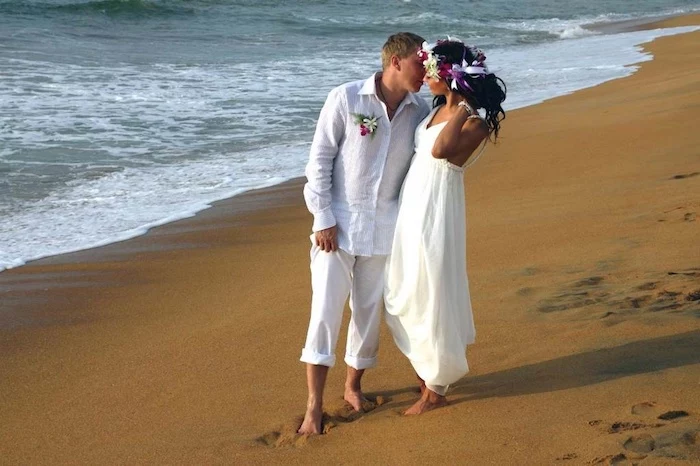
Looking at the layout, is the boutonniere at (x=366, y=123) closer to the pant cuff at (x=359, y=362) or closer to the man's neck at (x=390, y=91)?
the man's neck at (x=390, y=91)

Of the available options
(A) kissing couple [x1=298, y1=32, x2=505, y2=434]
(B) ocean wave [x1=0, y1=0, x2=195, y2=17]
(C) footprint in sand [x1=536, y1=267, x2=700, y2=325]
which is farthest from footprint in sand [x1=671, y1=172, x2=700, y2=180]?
(B) ocean wave [x1=0, y1=0, x2=195, y2=17]

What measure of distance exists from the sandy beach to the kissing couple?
330 millimetres

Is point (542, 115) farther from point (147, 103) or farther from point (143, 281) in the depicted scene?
point (143, 281)

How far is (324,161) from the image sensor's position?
4043 mm

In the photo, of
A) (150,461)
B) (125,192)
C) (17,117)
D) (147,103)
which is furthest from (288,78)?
(150,461)

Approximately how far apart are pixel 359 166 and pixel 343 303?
570 millimetres

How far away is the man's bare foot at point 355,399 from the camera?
4266 millimetres

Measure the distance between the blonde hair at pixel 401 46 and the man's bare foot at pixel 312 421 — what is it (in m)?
1.43

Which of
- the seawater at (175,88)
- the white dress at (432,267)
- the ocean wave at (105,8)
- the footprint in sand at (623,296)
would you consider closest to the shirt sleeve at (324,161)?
the white dress at (432,267)

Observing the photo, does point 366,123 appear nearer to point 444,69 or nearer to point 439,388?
point 444,69

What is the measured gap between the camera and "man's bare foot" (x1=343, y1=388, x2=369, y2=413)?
14.0 ft

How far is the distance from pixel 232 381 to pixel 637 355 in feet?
5.98

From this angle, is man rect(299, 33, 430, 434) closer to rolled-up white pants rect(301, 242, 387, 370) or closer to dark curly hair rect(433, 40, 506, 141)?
rolled-up white pants rect(301, 242, 387, 370)

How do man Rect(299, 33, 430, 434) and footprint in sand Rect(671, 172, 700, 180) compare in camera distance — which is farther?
footprint in sand Rect(671, 172, 700, 180)
